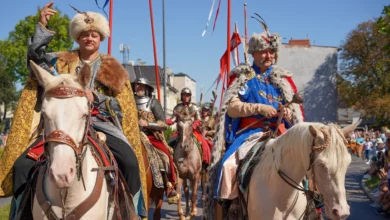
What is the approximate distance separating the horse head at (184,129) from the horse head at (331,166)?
7.31 meters

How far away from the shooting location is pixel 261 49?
609 cm

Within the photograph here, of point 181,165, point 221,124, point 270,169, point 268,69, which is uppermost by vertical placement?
point 268,69

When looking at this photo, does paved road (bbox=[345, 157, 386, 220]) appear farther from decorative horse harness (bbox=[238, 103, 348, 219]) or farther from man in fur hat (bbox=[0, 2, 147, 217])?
man in fur hat (bbox=[0, 2, 147, 217])

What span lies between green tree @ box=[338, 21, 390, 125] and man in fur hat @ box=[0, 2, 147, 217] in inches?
1595

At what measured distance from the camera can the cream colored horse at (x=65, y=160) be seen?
11.0ft

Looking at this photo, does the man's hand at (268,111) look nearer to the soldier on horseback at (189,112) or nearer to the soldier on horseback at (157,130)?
the soldier on horseback at (157,130)

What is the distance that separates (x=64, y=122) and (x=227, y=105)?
293 cm

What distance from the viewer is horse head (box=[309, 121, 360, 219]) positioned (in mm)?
4188

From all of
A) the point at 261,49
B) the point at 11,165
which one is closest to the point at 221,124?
the point at 261,49

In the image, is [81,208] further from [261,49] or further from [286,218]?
[261,49]

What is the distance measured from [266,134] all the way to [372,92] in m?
42.4

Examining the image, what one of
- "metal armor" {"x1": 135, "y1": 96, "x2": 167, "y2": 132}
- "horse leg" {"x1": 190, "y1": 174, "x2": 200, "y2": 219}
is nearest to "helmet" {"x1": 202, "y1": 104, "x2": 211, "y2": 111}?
"horse leg" {"x1": 190, "y1": 174, "x2": 200, "y2": 219}

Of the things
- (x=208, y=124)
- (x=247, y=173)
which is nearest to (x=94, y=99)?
(x=247, y=173)

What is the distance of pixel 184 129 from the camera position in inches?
458
